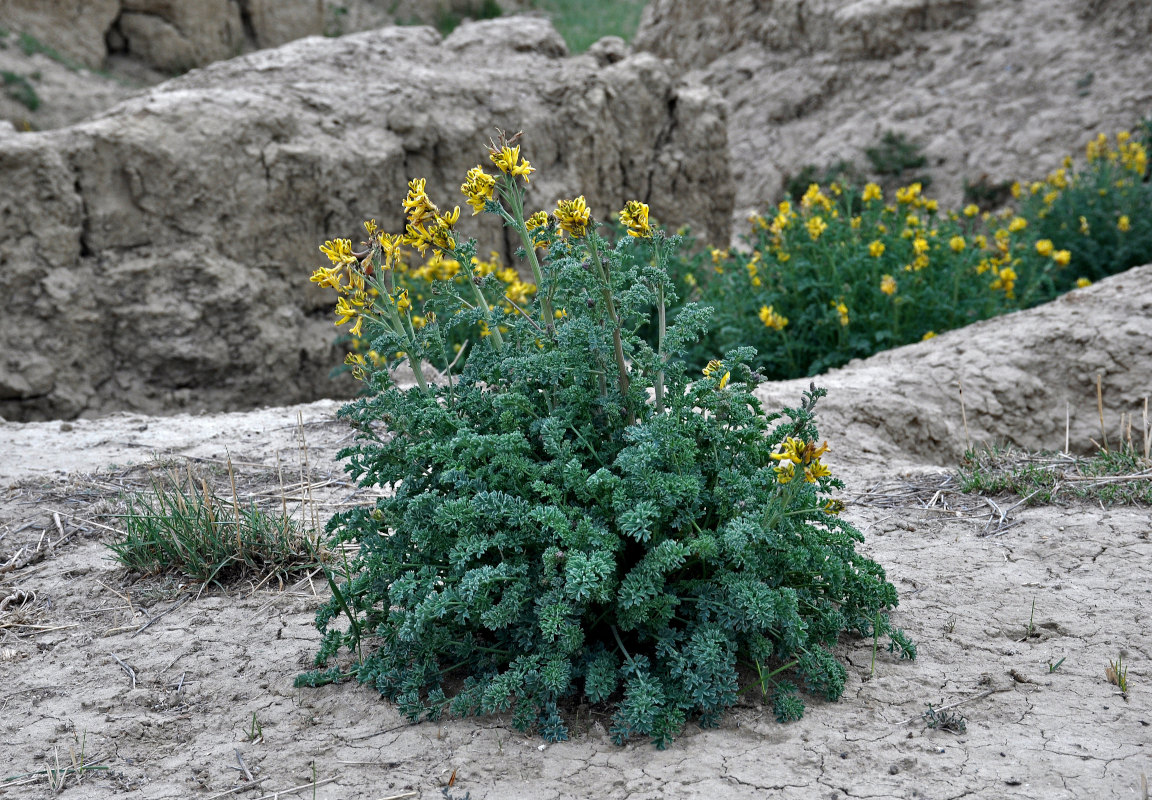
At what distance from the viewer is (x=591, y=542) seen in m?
2.23

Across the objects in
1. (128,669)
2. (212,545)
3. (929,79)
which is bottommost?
(128,669)

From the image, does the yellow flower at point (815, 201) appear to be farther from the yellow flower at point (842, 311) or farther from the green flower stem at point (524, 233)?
the green flower stem at point (524, 233)

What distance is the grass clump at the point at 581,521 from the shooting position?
222cm

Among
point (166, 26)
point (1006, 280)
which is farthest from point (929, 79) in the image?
point (166, 26)

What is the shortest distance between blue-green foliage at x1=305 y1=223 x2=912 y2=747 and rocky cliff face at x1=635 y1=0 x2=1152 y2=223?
32.4 ft

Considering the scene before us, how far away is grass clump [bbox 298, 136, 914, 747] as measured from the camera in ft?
7.29

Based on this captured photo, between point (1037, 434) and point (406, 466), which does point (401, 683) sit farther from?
point (1037, 434)

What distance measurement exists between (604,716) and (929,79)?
1180 centimetres

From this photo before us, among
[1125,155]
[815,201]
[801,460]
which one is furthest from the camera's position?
[1125,155]

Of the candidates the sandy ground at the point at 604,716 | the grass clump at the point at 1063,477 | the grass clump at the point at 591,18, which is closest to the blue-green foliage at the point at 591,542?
the sandy ground at the point at 604,716

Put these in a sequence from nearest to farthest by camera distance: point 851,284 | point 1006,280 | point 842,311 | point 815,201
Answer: point 842,311, point 1006,280, point 851,284, point 815,201

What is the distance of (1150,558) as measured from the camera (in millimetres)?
3006

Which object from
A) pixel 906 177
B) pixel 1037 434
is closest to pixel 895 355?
pixel 1037 434

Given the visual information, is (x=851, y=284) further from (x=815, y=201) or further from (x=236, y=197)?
(x=236, y=197)
